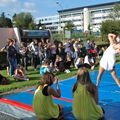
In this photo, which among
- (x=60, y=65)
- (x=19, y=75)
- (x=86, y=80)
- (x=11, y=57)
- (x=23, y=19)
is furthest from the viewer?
(x=23, y=19)

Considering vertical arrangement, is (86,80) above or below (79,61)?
above

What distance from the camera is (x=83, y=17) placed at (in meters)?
139

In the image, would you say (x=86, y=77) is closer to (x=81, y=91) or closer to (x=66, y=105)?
(x=81, y=91)

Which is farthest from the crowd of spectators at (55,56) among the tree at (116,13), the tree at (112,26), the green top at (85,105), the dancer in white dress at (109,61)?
the tree at (116,13)

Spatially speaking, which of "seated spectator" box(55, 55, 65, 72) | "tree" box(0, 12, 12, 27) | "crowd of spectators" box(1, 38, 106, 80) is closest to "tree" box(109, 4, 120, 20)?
"crowd of spectators" box(1, 38, 106, 80)

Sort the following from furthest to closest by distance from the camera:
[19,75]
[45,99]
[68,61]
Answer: [68,61], [19,75], [45,99]

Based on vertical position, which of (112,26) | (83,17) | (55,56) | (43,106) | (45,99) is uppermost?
(83,17)

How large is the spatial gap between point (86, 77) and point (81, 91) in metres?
0.26

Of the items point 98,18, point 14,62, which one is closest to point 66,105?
point 14,62

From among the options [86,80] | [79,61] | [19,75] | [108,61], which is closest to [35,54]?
[79,61]

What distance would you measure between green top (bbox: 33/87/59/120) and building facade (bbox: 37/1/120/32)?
12349 centimetres

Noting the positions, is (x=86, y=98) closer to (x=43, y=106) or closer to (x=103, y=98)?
(x=43, y=106)

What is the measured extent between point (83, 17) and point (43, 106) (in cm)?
13413

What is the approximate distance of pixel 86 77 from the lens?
19.2 feet
